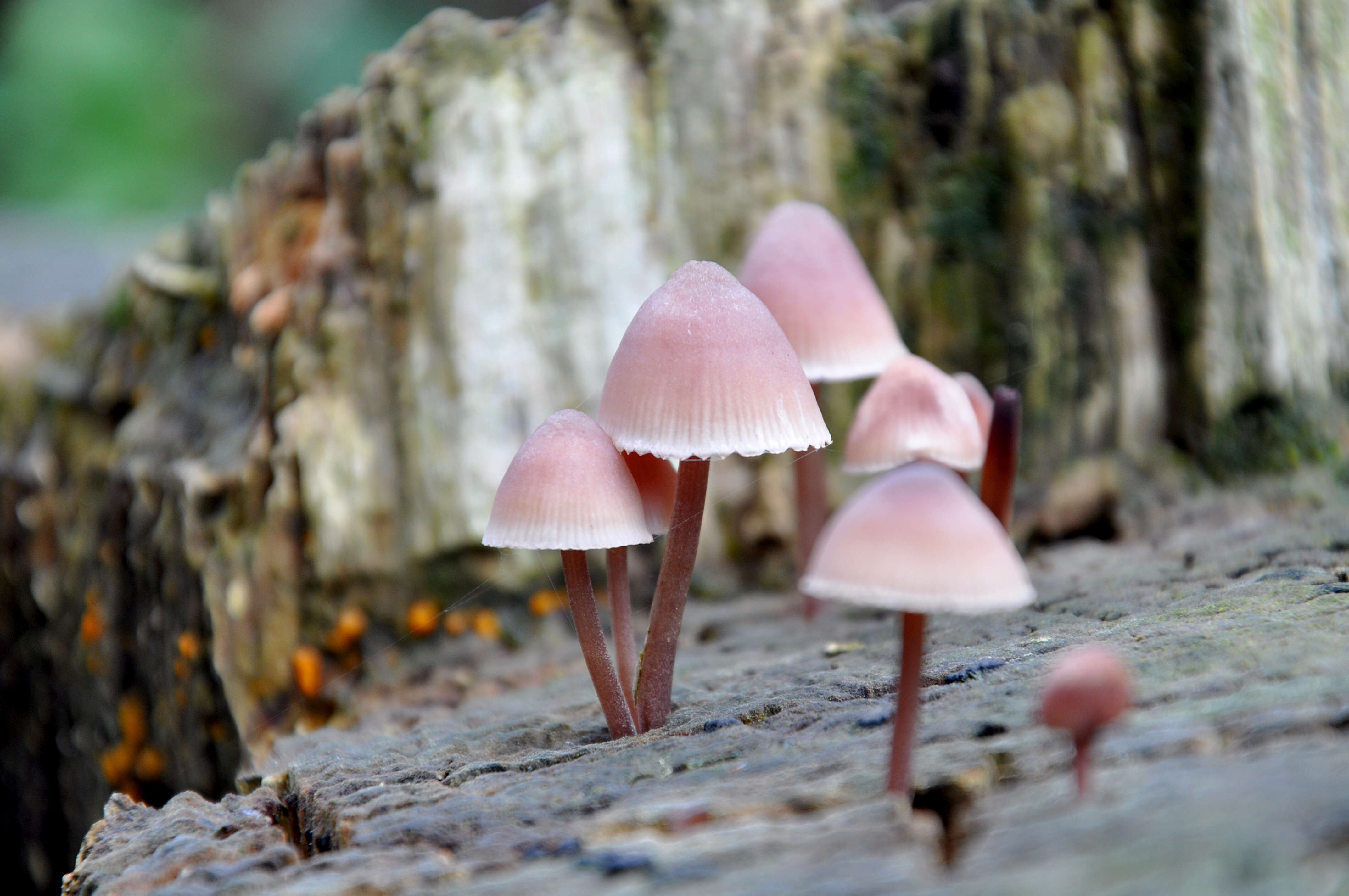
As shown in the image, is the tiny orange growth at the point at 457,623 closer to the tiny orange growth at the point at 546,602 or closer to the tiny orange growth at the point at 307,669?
the tiny orange growth at the point at 546,602

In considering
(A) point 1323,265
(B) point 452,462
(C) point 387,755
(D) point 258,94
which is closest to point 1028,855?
(C) point 387,755

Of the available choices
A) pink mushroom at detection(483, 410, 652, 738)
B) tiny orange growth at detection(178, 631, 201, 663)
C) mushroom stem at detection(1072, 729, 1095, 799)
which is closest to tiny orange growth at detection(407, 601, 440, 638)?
tiny orange growth at detection(178, 631, 201, 663)

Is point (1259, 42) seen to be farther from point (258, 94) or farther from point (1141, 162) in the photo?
point (258, 94)

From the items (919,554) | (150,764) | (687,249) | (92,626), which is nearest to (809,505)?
(687,249)

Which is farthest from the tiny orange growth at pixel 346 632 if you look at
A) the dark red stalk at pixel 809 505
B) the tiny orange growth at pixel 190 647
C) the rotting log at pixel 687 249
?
the dark red stalk at pixel 809 505

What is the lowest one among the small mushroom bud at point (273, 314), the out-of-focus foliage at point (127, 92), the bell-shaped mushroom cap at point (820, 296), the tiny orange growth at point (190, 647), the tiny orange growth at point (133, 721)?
the tiny orange growth at point (133, 721)

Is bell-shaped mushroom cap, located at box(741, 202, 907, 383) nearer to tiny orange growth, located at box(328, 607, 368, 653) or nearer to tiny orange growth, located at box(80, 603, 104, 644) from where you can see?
tiny orange growth, located at box(328, 607, 368, 653)
